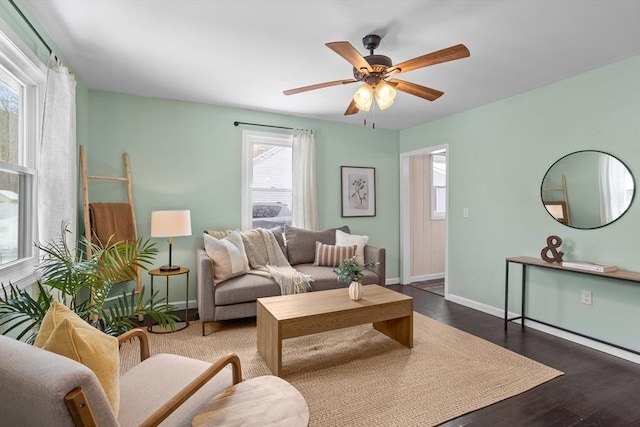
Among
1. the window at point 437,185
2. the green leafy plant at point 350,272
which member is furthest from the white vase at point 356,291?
the window at point 437,185

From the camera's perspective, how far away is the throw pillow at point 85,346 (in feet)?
3.57

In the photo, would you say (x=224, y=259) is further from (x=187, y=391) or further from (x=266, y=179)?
(x=187, y=391)

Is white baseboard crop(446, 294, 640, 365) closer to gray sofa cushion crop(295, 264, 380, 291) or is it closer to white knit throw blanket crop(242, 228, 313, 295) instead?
gray sofa cushion crop(295, 264, 380, 291)

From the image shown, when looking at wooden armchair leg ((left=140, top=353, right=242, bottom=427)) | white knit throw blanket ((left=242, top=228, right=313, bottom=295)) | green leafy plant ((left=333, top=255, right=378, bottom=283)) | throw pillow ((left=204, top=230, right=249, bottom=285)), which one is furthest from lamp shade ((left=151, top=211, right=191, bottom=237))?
wooden armchair leg ((left=140, top=353, right=242, bottom=427))

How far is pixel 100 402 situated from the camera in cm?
88

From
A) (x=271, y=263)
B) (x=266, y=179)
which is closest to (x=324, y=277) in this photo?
(x=271, y=263)

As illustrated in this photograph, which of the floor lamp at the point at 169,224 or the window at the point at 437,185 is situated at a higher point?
the window at the point at 437,185

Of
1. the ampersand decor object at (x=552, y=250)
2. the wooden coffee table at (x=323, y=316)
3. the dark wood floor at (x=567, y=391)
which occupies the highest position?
the ampersand decor object at (x=552, y=250)

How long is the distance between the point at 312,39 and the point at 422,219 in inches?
150

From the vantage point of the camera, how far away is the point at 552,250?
10.1 feet

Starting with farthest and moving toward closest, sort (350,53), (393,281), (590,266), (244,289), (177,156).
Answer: (393,281), (177,156), (244,289), (590,266), (350,53)

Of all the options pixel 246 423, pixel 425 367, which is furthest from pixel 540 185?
pixel 246 423

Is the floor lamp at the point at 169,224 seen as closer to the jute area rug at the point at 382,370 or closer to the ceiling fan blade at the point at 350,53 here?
the jute area rug at the point at 382,370

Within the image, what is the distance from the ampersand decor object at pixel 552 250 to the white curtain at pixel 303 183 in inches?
103
